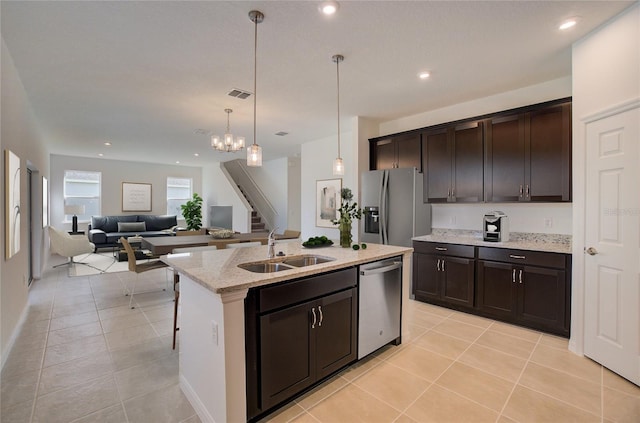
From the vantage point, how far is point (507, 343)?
2.89 metres

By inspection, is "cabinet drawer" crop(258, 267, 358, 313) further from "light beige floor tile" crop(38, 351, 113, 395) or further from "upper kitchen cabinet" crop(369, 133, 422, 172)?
"upper kitchen cabinet" crop(369, 133, 422, 172)

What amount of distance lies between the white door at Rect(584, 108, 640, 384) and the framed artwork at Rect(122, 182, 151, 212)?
34.9 feet

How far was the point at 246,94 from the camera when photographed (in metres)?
3.84

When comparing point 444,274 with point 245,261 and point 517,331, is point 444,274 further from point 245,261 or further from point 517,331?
point 245,261

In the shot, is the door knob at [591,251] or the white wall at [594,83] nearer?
the white wall at [594,83]

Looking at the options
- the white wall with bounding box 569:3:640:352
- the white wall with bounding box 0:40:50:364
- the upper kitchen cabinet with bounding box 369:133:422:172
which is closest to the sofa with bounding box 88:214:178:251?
the white wall with bounding box 0:40:50:364

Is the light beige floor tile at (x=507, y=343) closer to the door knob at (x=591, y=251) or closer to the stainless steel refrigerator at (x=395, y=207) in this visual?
the door knob at (x=591, y=251)

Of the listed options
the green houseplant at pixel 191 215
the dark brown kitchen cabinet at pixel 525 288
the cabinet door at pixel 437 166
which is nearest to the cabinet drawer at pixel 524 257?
the dark brown kitchen cabinet at pixel 525 288

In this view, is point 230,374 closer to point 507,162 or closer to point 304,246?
point 304,246

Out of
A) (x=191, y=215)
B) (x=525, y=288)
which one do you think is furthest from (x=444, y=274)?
(x=191, y=215)

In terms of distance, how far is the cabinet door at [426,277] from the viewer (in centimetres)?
388

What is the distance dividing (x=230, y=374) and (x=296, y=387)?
0.55m

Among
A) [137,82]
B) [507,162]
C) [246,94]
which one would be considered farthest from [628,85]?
[137,82]

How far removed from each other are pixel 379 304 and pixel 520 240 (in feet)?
7.41
